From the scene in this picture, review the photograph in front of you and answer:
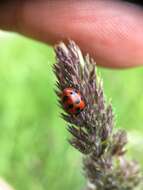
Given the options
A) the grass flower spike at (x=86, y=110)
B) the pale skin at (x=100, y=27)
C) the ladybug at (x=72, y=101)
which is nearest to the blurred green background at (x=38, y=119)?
the pale skin at (x=100, y=27)

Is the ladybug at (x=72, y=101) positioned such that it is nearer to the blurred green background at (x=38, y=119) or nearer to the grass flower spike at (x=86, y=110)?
the grass flower spike at (x=86, y=110)

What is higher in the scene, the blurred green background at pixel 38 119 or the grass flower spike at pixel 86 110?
the blurred green background at pixel 38 119

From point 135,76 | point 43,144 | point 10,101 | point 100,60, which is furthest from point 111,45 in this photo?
point 135,76

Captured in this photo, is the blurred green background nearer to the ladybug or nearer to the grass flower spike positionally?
the grass flower spike

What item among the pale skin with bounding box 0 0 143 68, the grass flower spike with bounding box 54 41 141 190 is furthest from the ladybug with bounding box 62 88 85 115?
the pale skin with bounding box 0 0 143 68

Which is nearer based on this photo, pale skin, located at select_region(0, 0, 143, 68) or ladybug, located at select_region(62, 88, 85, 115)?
ladybug, located at select_region(62, 88, 85, 115)
